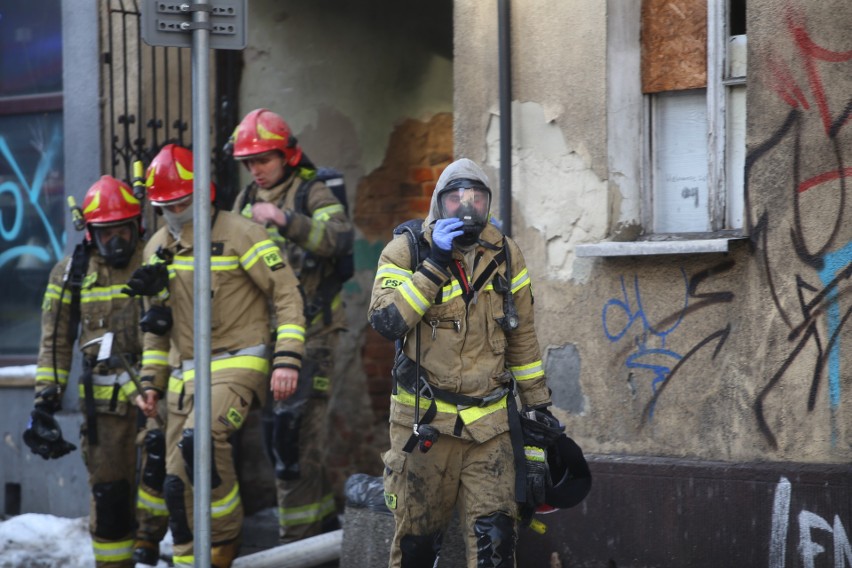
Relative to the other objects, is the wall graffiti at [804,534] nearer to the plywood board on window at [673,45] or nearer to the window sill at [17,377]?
the plywood board on window at [673,45]

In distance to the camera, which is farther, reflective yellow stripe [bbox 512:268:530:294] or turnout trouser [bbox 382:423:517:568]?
reflective yellow stripe [bbox 512:268:530:294]

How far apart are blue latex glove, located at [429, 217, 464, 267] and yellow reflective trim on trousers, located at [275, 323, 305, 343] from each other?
1.60m

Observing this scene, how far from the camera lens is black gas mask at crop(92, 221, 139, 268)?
24.3ft

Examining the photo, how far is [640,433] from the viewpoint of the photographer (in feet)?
21.3

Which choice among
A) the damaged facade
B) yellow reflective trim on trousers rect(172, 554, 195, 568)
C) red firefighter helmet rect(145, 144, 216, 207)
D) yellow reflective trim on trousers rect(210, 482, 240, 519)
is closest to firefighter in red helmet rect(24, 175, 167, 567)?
red firefighter helmet rect(145, 144, 216, 207)

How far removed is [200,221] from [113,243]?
8.22 ft

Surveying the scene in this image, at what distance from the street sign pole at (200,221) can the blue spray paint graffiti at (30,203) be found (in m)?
4.41

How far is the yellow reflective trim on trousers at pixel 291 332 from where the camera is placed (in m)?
6.62

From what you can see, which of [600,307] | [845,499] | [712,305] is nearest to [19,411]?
[600,307]

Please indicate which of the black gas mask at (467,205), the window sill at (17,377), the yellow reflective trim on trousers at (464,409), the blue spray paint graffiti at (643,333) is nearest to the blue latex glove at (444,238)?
the black gas mask at (467,205)

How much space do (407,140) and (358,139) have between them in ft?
1.16

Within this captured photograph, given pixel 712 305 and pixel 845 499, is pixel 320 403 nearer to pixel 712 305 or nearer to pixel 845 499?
pixel 712 305

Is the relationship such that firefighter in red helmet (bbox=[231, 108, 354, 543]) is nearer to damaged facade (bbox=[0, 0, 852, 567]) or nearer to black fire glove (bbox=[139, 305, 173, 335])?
black fire glove (bbox=[139, 305, 173, 335])

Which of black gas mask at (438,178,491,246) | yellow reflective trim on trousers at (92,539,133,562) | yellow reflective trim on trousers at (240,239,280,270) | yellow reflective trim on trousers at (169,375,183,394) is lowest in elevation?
yellow reflective trim on trousers at (92,539,133,562)
